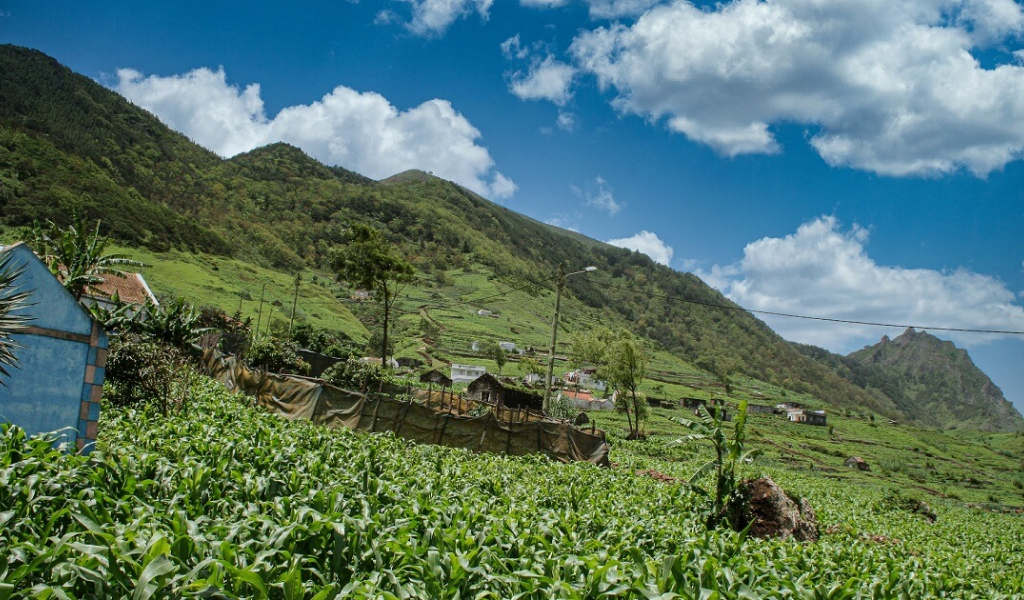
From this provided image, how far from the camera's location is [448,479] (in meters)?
9.73

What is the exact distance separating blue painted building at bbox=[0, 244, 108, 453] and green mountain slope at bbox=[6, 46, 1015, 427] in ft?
137

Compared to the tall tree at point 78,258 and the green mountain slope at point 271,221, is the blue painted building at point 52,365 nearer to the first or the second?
the tall tree at point 78,258

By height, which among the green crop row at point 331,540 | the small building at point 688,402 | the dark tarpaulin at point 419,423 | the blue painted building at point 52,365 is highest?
the blue painted building at point 52,365

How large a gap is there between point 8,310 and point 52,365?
47.5 inches

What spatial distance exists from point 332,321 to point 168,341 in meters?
69.3

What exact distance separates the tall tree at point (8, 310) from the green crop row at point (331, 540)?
2.23 metres

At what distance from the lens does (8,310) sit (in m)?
9.05

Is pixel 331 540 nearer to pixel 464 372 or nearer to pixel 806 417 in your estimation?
pixel 464 372

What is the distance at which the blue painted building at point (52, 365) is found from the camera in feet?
31.2

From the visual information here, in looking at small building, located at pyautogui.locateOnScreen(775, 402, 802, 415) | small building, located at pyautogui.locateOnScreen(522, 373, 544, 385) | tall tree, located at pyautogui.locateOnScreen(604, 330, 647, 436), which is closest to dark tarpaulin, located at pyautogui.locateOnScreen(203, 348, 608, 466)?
tall tree, located at pyautogui.locateOnScreen(604, 330, 647, 436)

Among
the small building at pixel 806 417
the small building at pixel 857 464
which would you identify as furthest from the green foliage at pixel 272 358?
the small building at pixel 806 417

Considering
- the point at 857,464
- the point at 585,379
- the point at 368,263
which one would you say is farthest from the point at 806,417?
the point at 368,263

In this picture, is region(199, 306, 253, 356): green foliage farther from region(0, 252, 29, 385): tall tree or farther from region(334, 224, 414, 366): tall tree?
region(0, 252, 29, 385): tall tree

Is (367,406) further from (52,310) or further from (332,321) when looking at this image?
(332,321)
